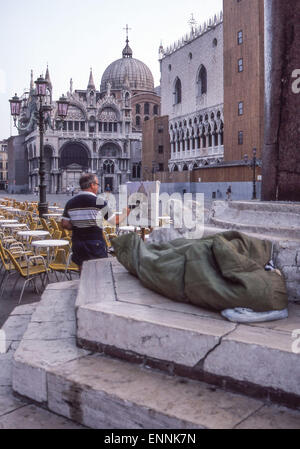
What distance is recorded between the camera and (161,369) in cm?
256

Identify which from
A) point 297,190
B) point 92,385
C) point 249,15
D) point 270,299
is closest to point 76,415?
point 92,385

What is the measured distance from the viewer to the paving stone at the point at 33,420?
2426 millimetres

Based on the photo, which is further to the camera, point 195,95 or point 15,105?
point 195,95

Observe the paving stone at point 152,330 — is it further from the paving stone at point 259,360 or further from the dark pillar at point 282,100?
the dark pillar at point 282,100

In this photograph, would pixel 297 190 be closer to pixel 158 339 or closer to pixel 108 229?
pixel 158 339

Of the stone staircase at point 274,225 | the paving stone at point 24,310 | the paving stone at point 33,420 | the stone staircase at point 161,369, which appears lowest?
the paving stone at point 33,420

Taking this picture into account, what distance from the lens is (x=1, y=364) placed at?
10.5 feet

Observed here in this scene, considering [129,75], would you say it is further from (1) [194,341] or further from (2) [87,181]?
(1) [194,341]

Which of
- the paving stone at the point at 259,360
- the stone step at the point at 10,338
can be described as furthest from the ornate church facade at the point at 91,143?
the paving stone at the point at 259,360

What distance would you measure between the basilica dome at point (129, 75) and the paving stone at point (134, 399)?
76.0m

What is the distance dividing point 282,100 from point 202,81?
4154cm

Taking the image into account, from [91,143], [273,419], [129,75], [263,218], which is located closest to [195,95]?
[91,143]

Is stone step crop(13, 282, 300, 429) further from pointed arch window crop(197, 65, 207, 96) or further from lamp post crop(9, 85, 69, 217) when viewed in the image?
pointed arch window crop(197, 65, 207, 96)
